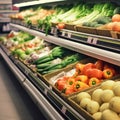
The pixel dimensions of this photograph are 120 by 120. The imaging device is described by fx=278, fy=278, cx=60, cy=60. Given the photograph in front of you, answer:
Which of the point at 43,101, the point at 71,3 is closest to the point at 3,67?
the point at 71,3

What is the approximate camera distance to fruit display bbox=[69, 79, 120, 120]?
1.79 metres

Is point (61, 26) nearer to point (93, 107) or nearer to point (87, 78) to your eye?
point (87, 78)

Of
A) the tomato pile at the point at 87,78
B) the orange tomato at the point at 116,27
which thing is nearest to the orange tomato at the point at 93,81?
the tomato pile at the point at 87,78

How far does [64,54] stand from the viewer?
371 cm

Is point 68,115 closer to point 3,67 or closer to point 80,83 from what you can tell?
point 80,83

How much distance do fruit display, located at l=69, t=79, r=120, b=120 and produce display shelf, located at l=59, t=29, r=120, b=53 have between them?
0.28 m

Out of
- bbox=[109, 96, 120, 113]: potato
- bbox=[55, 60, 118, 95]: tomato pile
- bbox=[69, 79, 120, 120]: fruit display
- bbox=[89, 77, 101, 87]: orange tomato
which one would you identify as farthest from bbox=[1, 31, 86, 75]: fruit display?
bbox=[109, 96, 120, 113]: potato

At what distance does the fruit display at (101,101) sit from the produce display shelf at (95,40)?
28cm

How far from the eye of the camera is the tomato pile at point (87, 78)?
8.16 feet

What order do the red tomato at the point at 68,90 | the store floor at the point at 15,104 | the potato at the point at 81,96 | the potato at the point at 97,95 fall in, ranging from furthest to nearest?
the store floor at the point at 15,104, the red tomato at the point at 68,90, the potato at the point at 81,96, the potato at the point at 97,95

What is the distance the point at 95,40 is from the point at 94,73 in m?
0.37

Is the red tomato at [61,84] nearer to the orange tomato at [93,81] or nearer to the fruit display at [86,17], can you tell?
the orange tomato at [93,81]

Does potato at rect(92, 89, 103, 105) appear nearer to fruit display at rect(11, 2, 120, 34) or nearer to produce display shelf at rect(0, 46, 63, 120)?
produce display shelf at rect(0, 46, 63, 120)

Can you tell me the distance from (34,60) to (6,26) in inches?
201
